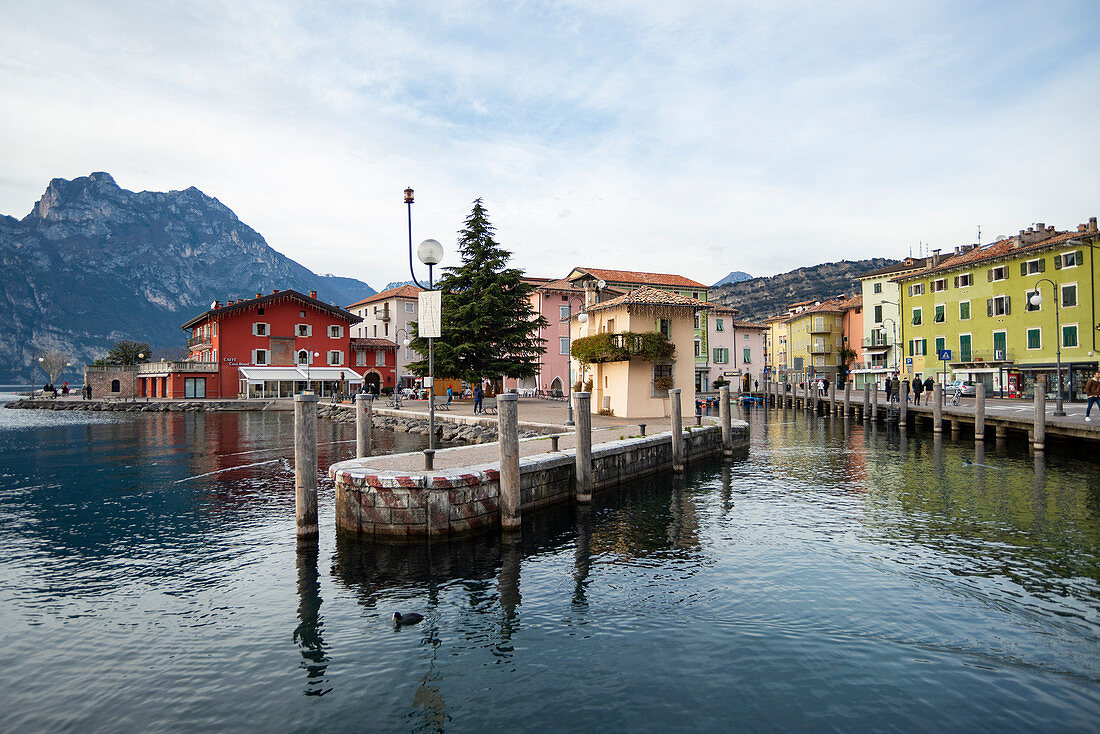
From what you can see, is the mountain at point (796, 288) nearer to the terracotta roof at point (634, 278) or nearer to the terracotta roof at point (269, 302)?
the terracotta roof at point (634, 278)

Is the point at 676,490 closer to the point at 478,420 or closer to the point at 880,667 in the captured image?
the point at 880,667

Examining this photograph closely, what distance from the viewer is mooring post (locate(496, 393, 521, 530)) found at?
41.1 feet

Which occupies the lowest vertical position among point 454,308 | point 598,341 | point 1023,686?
point 1023,686

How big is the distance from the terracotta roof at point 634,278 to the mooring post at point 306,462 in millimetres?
54914

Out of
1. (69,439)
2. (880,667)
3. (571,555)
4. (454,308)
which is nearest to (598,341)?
(454,308)

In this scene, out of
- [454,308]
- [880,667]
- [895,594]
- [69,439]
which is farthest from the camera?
[454,308]

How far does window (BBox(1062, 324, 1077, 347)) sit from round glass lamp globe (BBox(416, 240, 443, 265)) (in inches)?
1960

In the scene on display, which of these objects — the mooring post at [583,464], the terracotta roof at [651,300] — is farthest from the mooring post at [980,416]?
the mooring post at [583,464]

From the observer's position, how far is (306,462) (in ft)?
39.4

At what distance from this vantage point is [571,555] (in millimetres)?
12203

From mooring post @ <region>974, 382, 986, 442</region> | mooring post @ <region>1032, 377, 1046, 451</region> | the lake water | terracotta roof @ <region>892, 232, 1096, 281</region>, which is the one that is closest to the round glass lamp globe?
the lake water

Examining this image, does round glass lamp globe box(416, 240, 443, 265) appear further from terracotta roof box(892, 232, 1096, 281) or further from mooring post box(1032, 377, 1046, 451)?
terracotta roof box(892, 232, 1096, 281)

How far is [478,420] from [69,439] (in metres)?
24.2

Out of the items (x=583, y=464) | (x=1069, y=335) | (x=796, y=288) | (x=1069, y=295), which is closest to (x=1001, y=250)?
(x=1069, y=295)
